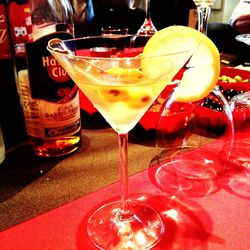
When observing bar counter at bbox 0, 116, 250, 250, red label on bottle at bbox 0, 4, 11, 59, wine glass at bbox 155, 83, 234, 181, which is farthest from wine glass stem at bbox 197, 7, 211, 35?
red label on bottle at bbox 0, 4, 11, 59

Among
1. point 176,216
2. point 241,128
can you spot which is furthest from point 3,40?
point 241,128

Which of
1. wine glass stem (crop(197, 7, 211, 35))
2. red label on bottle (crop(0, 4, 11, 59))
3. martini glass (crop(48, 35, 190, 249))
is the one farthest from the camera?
wine glass stem (crop(197, 7, 211, 35))

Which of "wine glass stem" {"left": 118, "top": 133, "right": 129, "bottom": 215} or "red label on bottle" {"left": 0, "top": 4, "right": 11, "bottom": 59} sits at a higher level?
"red label on bottle" {"left": 0, "top": 4, "right": 11, "bottom": 59}

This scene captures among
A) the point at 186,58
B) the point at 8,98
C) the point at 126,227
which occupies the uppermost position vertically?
the point at 186,58

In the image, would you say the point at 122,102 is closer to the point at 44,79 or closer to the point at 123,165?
the point at 123,165

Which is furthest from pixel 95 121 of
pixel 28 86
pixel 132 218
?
pixel 132 218

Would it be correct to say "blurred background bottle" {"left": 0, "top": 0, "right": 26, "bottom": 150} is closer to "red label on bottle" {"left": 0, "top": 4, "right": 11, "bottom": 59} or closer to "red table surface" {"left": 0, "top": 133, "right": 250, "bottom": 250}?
"red label on bottle" {"left": 0, "top": 4, "right": 11, "bottom": 59}
